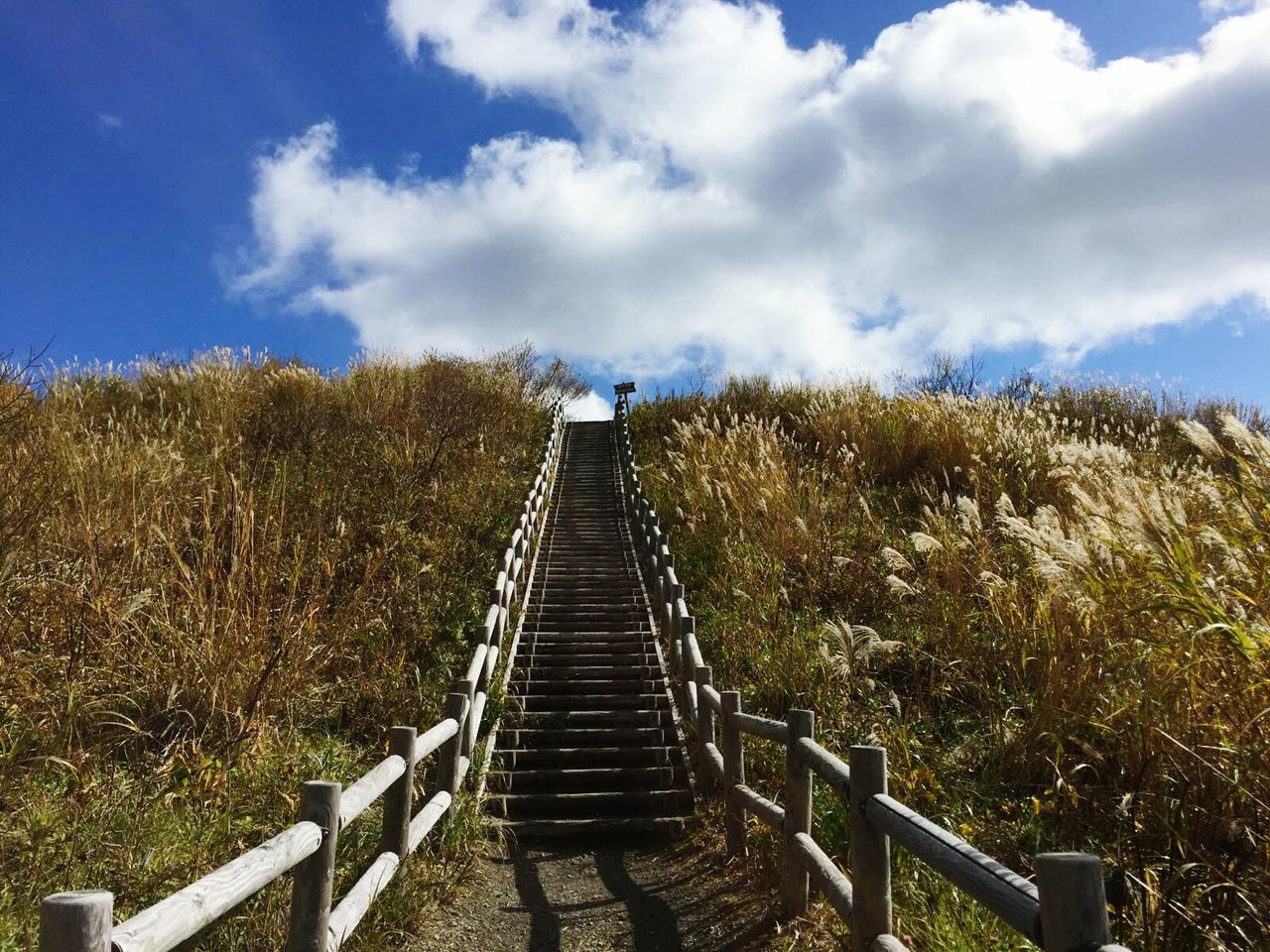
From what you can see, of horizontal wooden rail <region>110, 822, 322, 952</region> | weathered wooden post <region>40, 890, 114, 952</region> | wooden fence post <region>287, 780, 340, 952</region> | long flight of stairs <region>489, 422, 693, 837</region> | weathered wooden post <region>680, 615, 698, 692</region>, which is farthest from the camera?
weathered wooden post <region>680, 615, 698, 692</region>

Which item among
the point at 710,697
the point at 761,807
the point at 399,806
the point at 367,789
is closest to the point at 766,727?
the point at 761,807

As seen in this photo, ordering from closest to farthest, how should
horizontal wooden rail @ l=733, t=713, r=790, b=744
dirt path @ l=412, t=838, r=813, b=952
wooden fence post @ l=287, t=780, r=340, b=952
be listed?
wooden fence post @ l=287, t=780, r=340, b=952 < dirt path @ l=412, t=838, r=813, b=952 < horizontal wooden rail @ l=733, t=713, r=790, b=744

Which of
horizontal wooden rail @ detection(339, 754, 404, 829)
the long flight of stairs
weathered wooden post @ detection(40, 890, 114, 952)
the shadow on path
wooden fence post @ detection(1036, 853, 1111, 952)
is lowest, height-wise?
the shadow on path

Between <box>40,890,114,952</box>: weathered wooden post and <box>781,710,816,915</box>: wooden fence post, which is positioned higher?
<box>40,890,114,952</box>: weathered wooden post

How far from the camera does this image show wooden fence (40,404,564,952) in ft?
5.29

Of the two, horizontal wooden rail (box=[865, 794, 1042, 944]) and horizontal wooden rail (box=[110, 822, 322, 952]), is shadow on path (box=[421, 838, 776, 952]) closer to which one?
horizontal wooden rail (box=[865, 794, 1042, 944])

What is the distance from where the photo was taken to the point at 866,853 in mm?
3244

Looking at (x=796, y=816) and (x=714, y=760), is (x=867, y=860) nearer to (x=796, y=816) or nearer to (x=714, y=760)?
(x=796, y=816)

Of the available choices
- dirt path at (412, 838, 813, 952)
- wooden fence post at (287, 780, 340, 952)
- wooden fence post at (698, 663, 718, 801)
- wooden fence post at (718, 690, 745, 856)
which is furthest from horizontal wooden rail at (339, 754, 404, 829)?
wooden fence post at (698, 663, 718, 801)

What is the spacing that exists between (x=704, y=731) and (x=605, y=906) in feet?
5.86

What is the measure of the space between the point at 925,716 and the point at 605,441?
19687 mm

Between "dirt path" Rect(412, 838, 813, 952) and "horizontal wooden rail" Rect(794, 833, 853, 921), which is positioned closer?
"horizontal wooden rail" Rect(794, 833, 853, 921)

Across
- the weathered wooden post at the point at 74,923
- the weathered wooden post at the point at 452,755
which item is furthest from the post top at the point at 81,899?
the weathered wooden post at the point at 452,755

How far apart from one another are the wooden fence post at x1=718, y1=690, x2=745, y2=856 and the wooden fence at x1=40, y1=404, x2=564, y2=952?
1.87 m
